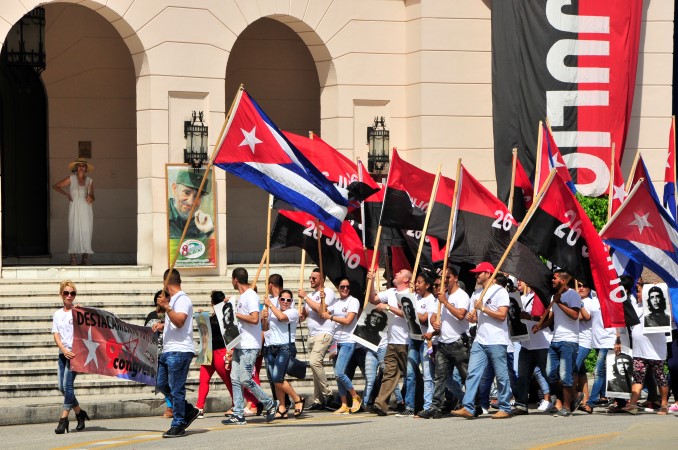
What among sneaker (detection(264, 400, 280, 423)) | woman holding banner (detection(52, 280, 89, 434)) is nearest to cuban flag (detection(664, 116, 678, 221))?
sneaker (detection(264, 400, 280, 423))

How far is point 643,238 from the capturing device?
699 inches

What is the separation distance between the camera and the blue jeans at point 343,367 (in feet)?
60.6

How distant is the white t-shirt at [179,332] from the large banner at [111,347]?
1.08 meters

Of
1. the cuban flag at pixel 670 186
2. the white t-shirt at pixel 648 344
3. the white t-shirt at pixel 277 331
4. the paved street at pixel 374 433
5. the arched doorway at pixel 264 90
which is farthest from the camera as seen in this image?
the arched doorway at pixel 264 90

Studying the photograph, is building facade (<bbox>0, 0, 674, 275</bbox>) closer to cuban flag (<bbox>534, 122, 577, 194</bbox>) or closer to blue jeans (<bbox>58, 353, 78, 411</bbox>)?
cuban flag (<bbox>534, 122, 577, 194</bbox>)

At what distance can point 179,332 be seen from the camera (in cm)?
1596

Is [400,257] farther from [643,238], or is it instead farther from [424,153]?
[424,153]

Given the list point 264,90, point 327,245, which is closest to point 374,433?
point 327,245

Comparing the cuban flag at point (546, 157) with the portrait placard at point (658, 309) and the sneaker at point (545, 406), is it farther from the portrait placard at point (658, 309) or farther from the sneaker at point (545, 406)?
the sneaker at point (545, 406)

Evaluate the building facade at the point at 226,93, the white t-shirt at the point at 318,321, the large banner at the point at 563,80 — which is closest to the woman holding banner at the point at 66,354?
the white t-shirt at the point at 318,321

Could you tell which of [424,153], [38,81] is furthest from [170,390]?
[38,81]

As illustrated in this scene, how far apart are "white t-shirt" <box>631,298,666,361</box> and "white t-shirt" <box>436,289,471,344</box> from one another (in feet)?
7.14

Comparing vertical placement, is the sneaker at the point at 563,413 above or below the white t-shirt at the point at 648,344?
below

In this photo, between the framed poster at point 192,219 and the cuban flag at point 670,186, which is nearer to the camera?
the cuban flag at point 670,186
